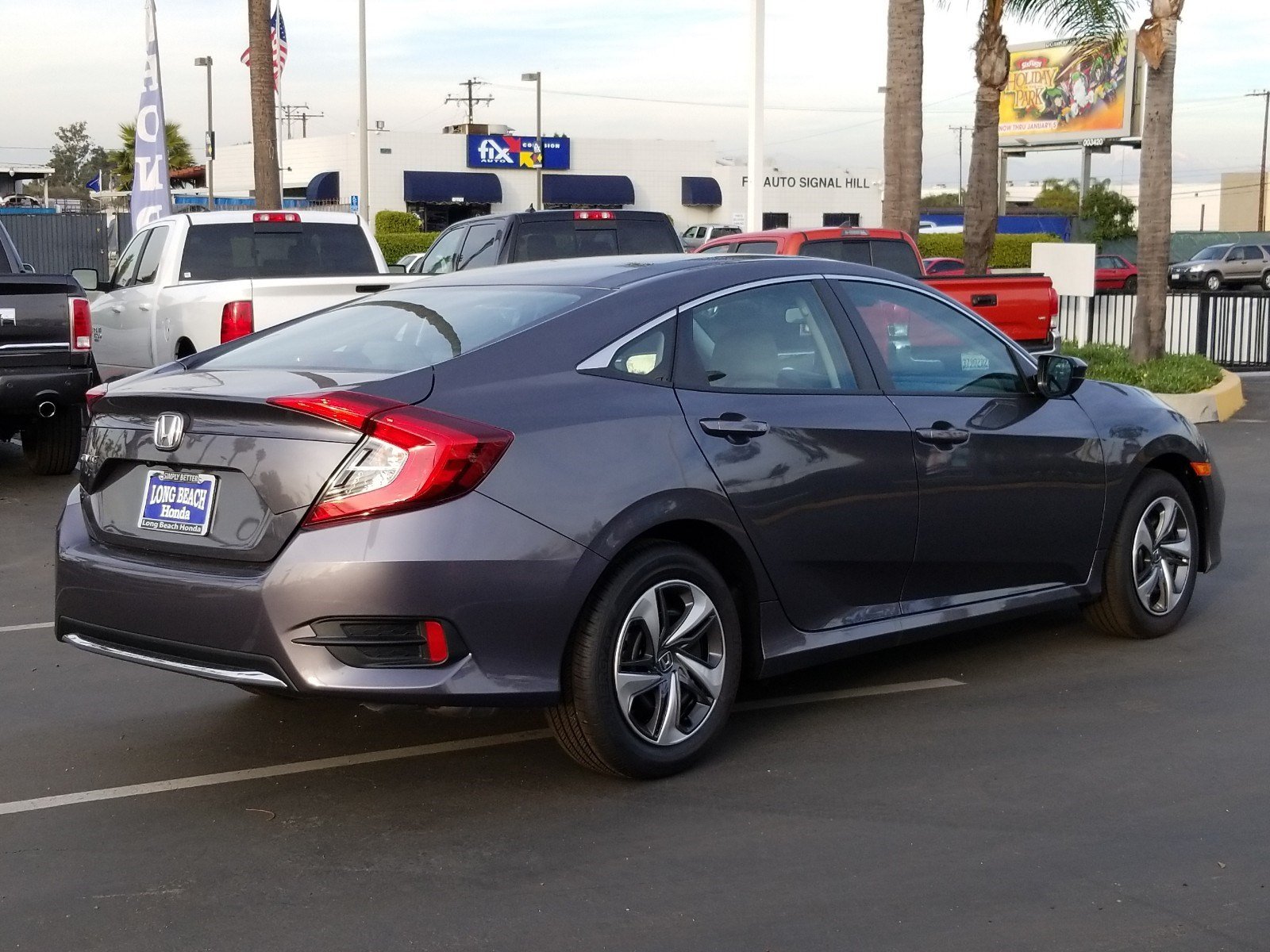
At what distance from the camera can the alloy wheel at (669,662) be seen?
4.86m

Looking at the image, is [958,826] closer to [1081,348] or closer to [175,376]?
[175,376]

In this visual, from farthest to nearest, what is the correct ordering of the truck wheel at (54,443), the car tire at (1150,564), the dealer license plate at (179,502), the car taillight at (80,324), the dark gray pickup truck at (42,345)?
1. the truck wheel at (54,443)
2. the car taillight at (80,324)
3. the dark gray pickup truck at (42,345)
4. the car tire at (1150,564)
5. the dealer license plate at (179,502)

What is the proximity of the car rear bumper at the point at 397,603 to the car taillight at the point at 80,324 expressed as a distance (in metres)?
7.17

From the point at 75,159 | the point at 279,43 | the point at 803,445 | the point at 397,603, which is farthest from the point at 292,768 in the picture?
the point at 75,159

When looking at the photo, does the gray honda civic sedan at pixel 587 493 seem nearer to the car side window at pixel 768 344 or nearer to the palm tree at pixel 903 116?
the car side window at pixel 768 344

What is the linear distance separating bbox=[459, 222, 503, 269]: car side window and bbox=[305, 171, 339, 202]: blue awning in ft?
157

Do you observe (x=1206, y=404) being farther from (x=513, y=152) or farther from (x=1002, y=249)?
(x=513, y=152)

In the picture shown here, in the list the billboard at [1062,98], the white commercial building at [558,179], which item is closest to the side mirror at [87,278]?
the white commercial building at [558,179]

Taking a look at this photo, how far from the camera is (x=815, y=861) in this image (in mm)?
4359

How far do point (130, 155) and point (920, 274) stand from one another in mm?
70678

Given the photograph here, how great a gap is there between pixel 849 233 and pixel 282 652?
446 inches

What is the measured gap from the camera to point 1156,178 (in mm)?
18156

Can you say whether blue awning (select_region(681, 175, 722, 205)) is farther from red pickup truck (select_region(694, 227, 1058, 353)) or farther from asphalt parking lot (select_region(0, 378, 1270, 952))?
asphalt parking lot (select_region(0, 378, 1270, 952))

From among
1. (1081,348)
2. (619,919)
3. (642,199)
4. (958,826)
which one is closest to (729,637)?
(958,826)
